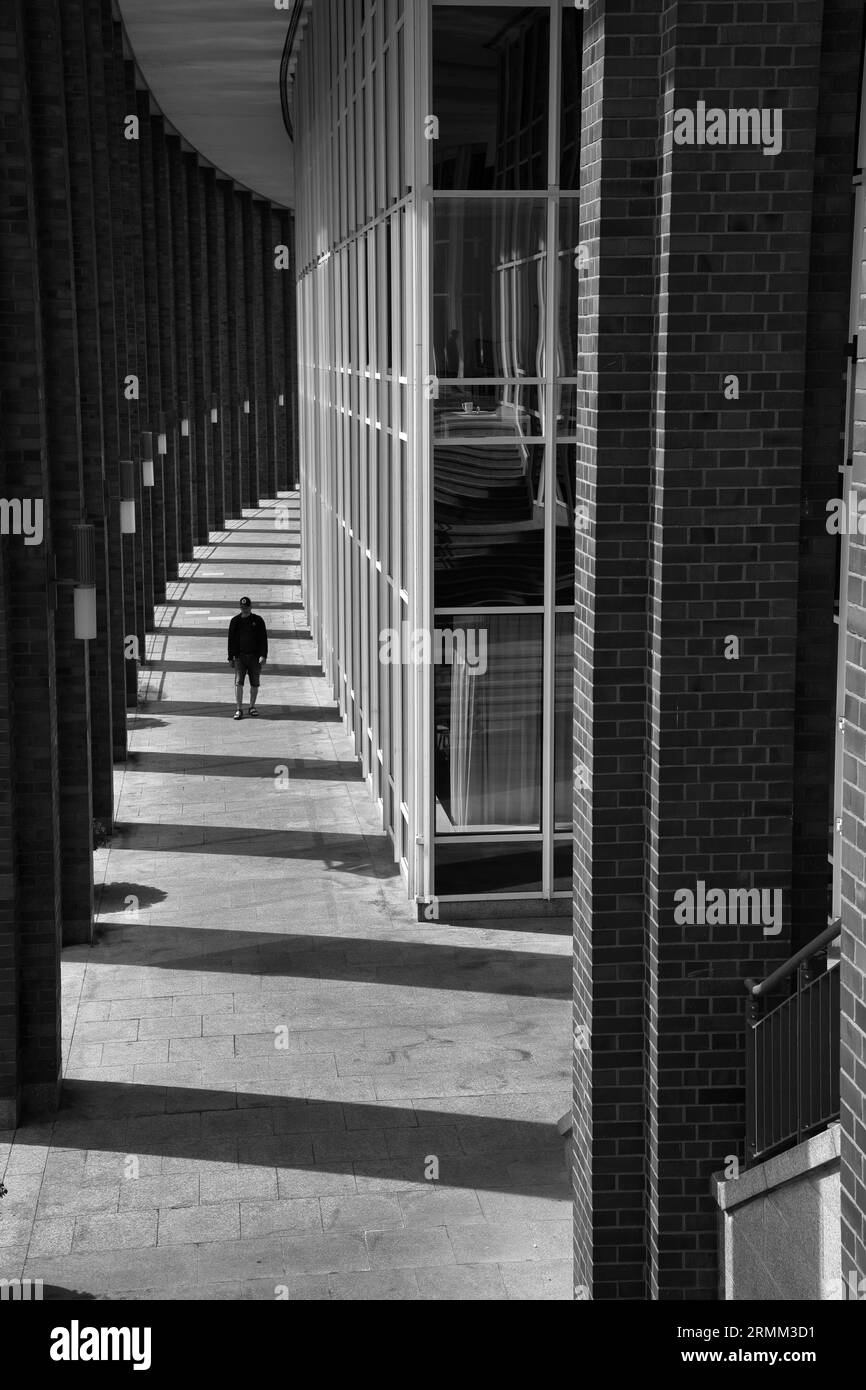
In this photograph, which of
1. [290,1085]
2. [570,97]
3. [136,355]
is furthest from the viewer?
[136,355]

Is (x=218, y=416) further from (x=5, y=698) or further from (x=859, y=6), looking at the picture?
(x=859, y=6)

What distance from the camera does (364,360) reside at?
854 inches

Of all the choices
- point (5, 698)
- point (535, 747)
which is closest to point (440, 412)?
point (535, 747)

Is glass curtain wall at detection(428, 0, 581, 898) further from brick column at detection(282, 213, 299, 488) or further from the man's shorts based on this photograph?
brick column at detection(282, 213, 299, 488)

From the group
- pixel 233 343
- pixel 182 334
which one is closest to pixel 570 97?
pixel 182 334

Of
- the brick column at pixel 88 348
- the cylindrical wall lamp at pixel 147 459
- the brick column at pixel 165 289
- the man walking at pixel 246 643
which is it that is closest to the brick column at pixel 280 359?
the brick column at pixel 165 289

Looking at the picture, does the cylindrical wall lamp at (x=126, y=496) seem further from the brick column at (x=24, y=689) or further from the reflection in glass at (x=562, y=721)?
the brick column at (x=24, y=689)

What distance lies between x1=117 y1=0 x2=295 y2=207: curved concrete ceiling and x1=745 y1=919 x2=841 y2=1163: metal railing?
2294cm

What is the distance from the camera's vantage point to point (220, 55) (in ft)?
107

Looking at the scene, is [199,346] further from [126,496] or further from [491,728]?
[491,728]

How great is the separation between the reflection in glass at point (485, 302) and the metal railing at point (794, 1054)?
347 inches

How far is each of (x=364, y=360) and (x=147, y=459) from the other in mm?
Result: 11182

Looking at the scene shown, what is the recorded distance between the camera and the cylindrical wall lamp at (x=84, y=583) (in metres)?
13.8

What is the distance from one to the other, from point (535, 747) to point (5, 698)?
6.26m
